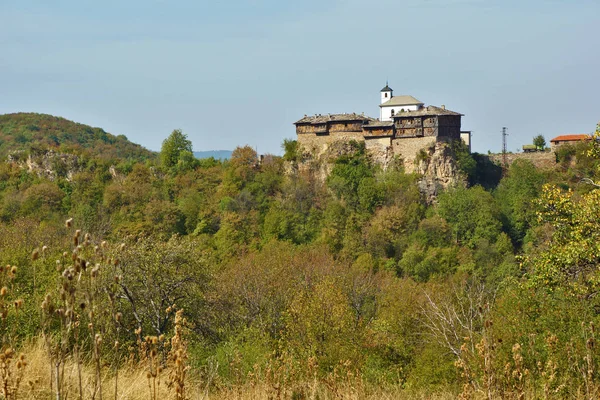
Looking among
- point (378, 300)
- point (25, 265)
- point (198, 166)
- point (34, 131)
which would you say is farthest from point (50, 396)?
point (34, 131)

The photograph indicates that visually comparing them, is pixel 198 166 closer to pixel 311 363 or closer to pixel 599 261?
pixel 599 261

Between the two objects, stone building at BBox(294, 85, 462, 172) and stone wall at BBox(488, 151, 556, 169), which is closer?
stone building at BBox(294, 85, 462, 172)

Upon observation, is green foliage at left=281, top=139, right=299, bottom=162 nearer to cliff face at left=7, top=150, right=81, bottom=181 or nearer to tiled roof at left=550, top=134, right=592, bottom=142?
cliff face at left=7, top=150, right=81, bottom=181

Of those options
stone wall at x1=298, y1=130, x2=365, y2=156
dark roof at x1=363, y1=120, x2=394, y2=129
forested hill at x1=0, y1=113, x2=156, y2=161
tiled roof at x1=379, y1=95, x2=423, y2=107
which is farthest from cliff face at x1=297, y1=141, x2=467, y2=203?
forested hill at x1=0, y1=113, x2=156, y2=161

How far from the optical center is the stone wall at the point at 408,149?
46.6 metres

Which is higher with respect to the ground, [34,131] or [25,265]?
[34,131]

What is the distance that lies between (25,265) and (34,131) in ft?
227

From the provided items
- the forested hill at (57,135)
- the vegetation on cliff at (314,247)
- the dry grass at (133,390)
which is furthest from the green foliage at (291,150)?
the dry grass at (133,390)

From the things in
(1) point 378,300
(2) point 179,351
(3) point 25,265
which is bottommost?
(1) point 378,300

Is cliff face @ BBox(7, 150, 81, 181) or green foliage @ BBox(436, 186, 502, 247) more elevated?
cliff face @ BBox(7, 150, 81, 181)

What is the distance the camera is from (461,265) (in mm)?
42469

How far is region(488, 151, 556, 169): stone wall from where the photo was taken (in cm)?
5019

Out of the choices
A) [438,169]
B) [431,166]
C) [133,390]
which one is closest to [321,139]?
[431,166]

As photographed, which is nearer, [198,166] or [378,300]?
[378,300]
